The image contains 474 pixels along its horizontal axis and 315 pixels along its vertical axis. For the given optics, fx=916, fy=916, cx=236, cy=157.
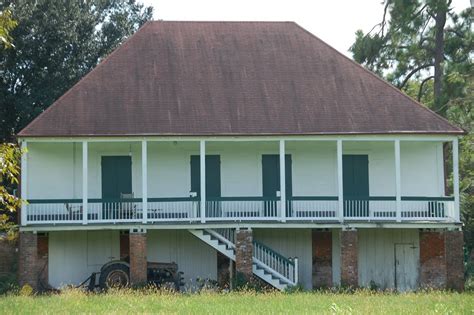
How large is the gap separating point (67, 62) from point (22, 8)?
3733 millimetres

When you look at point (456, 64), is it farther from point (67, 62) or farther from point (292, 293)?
point (67, 62)

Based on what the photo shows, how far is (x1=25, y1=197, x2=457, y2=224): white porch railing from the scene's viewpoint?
30.6m

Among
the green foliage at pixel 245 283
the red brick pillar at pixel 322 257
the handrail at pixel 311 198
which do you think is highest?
the handrail at pixel 311 198

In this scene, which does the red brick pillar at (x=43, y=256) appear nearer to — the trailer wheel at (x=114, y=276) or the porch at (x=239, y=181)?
the porch at (x=239, y=181)

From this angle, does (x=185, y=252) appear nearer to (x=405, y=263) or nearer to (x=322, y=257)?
(x=322, y=257)

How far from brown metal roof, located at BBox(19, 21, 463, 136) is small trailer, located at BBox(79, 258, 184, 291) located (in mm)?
4448

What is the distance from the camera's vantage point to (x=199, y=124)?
31547mm

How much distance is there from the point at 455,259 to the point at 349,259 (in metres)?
3.62

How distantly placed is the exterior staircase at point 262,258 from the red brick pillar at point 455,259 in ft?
16.9

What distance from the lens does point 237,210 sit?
104 feet

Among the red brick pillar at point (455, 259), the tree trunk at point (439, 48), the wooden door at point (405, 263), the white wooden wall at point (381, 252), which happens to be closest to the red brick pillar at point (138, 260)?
the white wooden wall at point (381, 252)

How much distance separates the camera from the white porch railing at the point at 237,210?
101 feet

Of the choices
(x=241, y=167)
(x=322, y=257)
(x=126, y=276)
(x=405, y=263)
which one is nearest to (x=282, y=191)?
(x=241, y=167)

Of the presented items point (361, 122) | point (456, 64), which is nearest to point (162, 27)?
point (361, 122)
